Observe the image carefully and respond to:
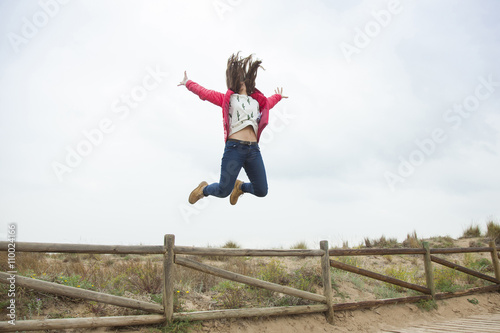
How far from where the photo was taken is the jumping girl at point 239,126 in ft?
15.9

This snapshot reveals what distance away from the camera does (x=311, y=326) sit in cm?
A: 585

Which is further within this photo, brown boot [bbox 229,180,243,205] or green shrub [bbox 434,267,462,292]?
green shrub [bbox 434,267,462,292]

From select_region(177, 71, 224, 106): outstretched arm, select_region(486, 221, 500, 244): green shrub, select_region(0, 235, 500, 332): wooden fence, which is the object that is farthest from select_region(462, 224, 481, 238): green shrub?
select_region(177, 71, 224, 106): outstretched arm

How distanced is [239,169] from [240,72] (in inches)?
57.9

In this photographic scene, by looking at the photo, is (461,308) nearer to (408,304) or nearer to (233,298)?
(408,304)

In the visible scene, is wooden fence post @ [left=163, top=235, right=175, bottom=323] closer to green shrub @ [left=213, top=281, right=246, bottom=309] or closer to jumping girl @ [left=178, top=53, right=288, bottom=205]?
jumping girl @ [left=178, top=53, right=288, bottom=205]

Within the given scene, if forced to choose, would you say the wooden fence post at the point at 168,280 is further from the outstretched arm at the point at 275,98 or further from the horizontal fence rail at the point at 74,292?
the outstretched arm at the point at 275,98

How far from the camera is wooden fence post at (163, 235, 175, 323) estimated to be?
4.79 m

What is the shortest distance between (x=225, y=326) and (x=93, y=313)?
184 cm

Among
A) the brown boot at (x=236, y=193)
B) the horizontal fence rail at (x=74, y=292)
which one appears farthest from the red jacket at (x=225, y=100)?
the horizontal fence rail at (x=74, y=292)

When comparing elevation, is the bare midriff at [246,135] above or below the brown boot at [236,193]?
above

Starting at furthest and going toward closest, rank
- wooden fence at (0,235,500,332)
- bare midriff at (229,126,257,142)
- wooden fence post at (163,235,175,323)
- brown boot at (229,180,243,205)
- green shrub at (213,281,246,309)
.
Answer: green shrub at (213,281,246,309) < brown boot at (229,180,243,205) < bare midriff at (229,126,257,142) < wooden fence post at (163,235,175,323) < wooden fence at (0,235,500,332)

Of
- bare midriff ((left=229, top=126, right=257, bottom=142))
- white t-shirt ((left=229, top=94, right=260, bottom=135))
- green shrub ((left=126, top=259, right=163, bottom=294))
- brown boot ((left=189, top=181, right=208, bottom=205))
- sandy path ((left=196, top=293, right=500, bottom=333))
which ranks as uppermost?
white t-shirt ((left=229, top=94, right=260, bottom=135))

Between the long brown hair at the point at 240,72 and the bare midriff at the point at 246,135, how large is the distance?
27.0 inches
